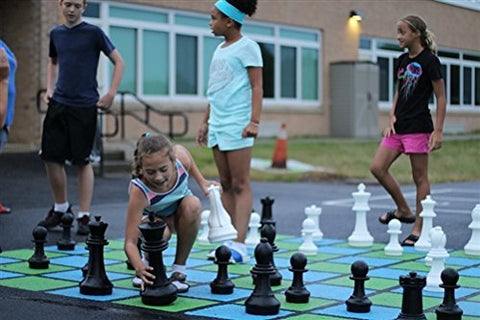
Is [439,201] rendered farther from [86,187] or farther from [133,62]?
[133,62]

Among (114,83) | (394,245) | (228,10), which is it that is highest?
(228,10)

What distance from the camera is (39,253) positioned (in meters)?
6.04

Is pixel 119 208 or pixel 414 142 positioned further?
pixel 119 208

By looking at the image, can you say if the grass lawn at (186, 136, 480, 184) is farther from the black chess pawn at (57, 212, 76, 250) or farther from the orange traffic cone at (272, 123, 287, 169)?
the black chess pawn at (57, 212, 76, 250)

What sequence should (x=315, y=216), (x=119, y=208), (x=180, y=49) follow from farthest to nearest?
1. (x=180, y=49)
2. (x=119, y=208)
3. (x=315, y=216)

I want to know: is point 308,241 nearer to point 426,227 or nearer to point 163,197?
point 426,227

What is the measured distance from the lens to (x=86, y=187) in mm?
7719

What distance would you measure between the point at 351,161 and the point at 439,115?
10733 mm

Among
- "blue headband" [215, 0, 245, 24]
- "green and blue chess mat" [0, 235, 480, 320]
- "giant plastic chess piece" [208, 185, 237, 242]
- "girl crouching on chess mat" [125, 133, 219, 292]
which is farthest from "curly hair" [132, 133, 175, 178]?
"blue headband" [215, 0, 245, 24]

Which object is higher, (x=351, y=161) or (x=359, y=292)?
(x=351, y=161)

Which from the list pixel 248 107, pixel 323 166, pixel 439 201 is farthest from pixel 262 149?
pixel 248 107

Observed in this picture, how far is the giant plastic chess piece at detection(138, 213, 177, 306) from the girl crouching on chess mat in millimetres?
44

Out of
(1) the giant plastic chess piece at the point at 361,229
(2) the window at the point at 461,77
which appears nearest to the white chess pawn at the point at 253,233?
(1) the giant plastic chess piece at the point at 361,229

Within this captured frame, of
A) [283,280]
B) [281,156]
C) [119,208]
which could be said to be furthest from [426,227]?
[281,156]
